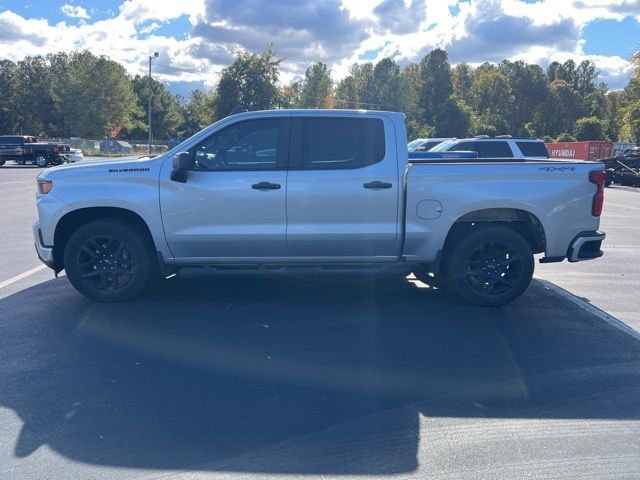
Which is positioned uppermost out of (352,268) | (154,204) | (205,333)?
(154,204)

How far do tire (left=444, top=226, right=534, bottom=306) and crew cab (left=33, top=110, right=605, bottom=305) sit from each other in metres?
0.01

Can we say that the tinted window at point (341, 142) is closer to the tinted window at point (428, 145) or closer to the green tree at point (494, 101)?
the tinted window at point (428, 145)

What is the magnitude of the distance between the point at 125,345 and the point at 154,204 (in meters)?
1.62

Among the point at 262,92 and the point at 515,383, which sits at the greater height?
the point at 262,92

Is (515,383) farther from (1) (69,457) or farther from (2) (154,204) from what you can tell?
(2) (154,204)

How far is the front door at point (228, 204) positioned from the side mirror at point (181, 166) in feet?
0.22

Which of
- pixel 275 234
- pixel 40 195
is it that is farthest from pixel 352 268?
pixel 40 195

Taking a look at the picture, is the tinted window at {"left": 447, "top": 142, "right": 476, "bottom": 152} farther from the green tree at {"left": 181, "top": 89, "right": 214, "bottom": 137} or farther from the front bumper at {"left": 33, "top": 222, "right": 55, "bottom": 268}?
the green tree at {"left": 181, "top": 89, "right": 214, "bottom": 137}

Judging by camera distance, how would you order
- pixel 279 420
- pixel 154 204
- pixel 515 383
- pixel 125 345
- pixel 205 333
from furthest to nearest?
1. pixel 154 204
2. pixel 205 333
3. pixel 125 345
4. pixel 515 383
5. pixel 279 420

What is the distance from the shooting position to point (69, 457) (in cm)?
390

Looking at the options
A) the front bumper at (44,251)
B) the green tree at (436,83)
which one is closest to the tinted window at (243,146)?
the front bumper at (44,251)

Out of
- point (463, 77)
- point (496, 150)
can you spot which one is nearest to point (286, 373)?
point (496, 150)

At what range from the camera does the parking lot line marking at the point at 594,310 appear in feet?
21.5

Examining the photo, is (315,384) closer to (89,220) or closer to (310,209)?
(310,209)
